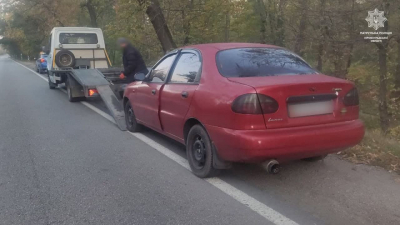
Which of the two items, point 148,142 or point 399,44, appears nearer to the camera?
point 148,142

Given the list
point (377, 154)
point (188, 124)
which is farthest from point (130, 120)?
point (377, 154)

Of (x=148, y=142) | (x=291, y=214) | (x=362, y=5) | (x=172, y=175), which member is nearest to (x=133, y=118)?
(x=148, y=142)

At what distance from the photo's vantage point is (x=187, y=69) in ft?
18.6

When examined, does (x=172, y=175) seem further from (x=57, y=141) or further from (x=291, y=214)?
(x=57, y=141)

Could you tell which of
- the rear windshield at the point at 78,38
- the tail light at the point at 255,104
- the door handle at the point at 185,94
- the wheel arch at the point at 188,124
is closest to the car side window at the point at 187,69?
the door handle at the point at 185,94

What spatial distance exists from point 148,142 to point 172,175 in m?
1.91

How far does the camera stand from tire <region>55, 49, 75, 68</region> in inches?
533

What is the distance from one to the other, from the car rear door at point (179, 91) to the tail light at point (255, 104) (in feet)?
3.09

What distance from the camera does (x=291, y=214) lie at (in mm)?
4031

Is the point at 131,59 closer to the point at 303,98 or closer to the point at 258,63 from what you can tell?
the point at 258,63

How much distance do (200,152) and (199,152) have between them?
37 mm

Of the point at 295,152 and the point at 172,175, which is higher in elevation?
the point at 295,152

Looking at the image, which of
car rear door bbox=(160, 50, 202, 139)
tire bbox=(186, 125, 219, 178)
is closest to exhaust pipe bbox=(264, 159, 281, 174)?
tire bbox=(186, 125, 219, 178)

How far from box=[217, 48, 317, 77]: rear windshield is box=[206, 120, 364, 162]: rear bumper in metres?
0.78
